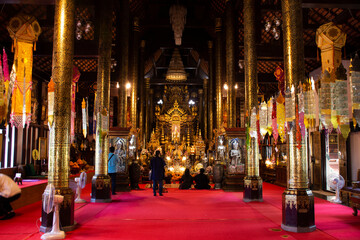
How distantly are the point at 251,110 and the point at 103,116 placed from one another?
152 inches

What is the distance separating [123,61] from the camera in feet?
39.4

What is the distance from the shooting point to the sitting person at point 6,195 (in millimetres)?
5602

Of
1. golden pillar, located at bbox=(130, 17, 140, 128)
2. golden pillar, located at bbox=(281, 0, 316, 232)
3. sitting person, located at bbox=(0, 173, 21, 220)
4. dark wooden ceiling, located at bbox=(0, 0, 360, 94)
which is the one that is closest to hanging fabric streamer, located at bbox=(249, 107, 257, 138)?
dark wooden ceiling, located at bbox=(0, 0, 360, 94)

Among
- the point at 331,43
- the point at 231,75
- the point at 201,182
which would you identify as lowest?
the point at 201,182

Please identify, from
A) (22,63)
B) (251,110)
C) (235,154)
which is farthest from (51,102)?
(235,154)

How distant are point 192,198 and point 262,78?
704cm

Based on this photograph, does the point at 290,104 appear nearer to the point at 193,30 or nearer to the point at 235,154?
the point at 235,154

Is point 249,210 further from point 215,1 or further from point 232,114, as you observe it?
point 215,1

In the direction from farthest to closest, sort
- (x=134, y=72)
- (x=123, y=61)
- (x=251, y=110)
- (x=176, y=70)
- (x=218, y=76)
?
1. (x=176, y=70)
2. (x=134, y=72)
3. (x=218, y=76)
4. (x=123, y=61)
5. (x=251, y=110)

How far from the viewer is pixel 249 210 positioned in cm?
661

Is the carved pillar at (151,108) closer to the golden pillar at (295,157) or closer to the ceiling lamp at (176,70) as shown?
the ceiling lamp at (176,70)

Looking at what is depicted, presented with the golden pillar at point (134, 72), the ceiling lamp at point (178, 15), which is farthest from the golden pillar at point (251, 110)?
the golden pillar at point (134, 72)

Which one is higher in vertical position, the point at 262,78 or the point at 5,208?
the point at 262,78

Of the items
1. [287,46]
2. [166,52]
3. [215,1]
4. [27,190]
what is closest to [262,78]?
[215,1]
